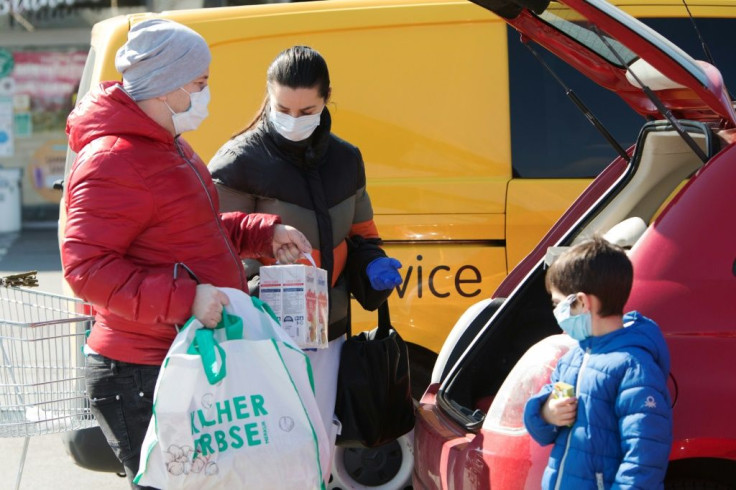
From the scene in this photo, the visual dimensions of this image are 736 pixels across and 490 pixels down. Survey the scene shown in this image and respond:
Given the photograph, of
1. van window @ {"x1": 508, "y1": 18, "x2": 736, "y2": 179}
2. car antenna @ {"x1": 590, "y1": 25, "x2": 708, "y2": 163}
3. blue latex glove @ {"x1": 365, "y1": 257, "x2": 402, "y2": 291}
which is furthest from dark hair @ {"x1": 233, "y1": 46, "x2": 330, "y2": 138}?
van window @ {"x1": 508, "y1": 18, "x2": 736, "y2": 179}

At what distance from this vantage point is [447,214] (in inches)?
193

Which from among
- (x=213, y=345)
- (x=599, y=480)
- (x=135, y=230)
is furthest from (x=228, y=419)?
→ (x=599, y=480)

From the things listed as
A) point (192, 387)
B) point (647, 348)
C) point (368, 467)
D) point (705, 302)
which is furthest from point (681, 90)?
point (368, 467)

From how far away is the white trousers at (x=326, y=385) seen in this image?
142 inches

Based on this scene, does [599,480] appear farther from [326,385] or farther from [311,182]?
[311,182]

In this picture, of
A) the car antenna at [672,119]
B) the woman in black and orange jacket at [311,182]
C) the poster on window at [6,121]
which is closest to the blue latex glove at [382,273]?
the woman in black and orange jacket at [311,182]

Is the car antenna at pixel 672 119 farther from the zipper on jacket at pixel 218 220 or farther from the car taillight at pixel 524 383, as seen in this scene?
the zipper on jacket at pixel 218 220

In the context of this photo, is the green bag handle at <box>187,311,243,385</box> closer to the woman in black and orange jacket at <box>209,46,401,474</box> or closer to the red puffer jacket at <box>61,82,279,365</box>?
the red puffer jacket at <box>61,82,279,365</box>

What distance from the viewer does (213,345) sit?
2.80 metres

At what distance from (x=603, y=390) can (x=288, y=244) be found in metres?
1.15

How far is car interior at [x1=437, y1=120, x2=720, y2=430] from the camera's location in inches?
140

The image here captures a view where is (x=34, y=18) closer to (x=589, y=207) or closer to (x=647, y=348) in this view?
(x=589, y=207)

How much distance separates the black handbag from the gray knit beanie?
3.71 feet

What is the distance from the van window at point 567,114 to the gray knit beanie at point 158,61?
7.55 ft
